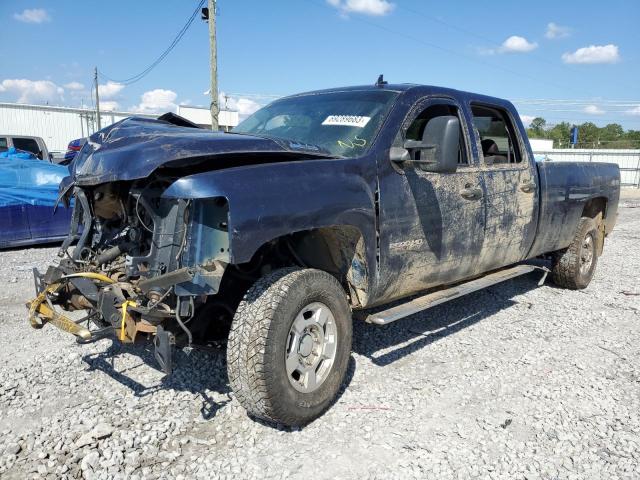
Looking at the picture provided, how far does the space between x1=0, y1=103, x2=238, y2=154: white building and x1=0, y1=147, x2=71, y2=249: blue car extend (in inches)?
1134

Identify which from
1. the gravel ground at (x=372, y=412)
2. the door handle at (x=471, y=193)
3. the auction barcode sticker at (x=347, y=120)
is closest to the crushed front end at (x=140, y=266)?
the gravel ground at (x=372, y=412)

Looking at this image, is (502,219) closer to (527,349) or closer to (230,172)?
(527,349)

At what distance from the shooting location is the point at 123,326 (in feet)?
9.46

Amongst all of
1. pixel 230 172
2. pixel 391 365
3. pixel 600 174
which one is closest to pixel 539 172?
pixel 600 174

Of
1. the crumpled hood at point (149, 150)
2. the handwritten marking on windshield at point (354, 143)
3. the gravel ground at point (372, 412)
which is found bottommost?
the gravel ground at point (372, 412)

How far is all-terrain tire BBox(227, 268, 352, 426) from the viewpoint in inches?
113

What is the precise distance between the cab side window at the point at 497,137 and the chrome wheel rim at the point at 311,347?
2.72 metres

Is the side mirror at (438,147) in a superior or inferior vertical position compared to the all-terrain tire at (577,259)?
superior

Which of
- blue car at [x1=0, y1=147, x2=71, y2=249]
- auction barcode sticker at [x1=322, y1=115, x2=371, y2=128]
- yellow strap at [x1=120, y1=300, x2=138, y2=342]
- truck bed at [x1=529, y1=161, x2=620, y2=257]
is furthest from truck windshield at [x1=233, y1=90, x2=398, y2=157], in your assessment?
blue car at [x1=0, y1=147, x2=71, y2=249]

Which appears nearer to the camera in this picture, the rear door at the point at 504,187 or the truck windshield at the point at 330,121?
the truck windshield at the point at 330,121

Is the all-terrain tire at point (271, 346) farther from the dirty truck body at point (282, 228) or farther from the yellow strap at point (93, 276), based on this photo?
the yellow strap at point (93, 276)

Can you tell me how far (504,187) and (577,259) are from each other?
2270 millimetres

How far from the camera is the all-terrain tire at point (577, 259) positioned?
6312mm

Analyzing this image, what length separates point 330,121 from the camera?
404 centimetres
